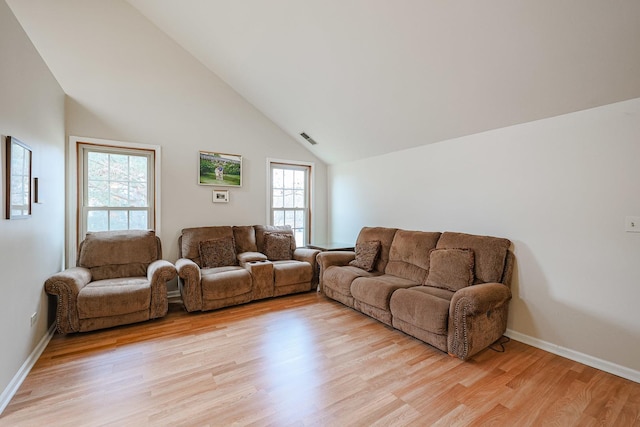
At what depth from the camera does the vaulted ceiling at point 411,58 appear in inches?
77.9

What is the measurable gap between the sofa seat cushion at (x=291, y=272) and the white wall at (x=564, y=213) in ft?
6.25

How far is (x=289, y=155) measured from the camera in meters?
5.02

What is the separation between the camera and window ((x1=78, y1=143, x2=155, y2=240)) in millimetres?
3594

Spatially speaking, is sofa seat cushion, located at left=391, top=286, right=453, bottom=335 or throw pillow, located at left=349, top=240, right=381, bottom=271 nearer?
sofa seat cushion, located at left=391, top=286, right=453, bottom=335

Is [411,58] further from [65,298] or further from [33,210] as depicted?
[65,298]

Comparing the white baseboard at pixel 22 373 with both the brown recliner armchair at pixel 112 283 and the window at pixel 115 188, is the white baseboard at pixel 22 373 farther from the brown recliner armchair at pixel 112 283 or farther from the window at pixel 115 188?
the window at pixel 115 188

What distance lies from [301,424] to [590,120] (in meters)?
3.10

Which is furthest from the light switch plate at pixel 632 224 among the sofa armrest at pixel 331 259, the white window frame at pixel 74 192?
the white window frame at pixel 74 192

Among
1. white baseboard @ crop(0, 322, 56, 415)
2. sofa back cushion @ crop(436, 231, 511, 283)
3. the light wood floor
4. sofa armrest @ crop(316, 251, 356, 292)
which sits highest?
sofa back cushion @ crop(436, 231, 511, 283)

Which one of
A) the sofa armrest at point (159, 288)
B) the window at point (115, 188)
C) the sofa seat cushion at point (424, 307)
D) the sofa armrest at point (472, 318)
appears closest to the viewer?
the sofa armrest at point (472, 318)

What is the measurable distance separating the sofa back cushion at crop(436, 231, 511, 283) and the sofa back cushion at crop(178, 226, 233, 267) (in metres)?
3.10

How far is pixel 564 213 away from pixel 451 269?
105 cm

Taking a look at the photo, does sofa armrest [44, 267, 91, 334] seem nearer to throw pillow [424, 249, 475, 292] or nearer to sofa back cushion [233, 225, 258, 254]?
sofa back cushion [233, 225, 258, 254]

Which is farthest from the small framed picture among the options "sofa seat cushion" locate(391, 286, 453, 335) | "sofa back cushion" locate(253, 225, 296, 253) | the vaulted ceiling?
"sofa seat cushion" locate(391, 286, 453, 335)
